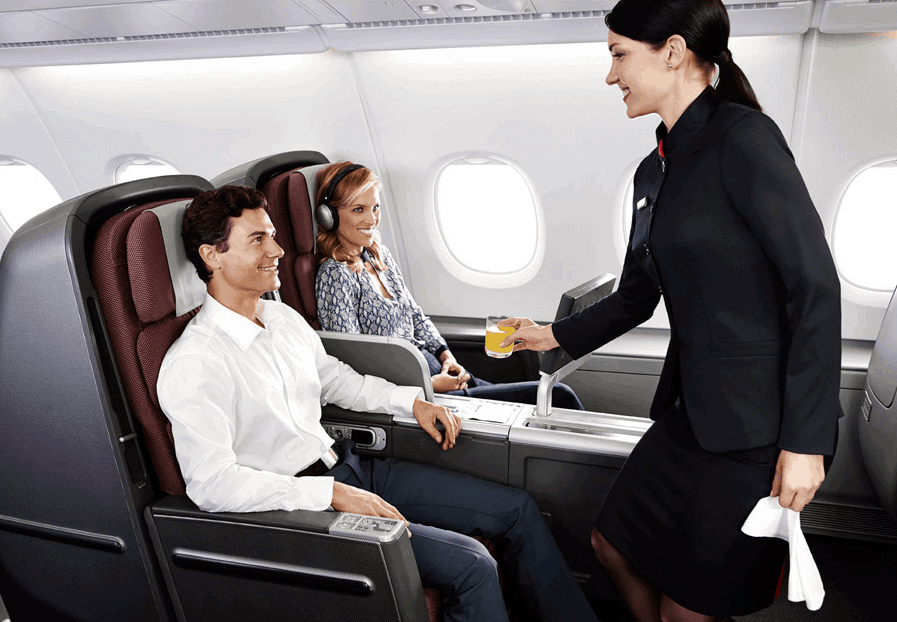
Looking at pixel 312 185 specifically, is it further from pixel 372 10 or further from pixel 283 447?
pixel 283 447

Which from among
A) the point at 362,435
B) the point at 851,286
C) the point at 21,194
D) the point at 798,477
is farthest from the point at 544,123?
the point at 21,194

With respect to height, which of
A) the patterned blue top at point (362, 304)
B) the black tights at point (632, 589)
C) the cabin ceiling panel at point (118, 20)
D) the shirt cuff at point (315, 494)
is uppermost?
the cabin ceiling panel at point (118, 20)

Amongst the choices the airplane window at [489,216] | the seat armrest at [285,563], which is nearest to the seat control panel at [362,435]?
the seat armrest at [285,563]

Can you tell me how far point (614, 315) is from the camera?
78.0 inches

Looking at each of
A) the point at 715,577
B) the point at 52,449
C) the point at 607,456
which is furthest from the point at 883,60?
the point at 52,449

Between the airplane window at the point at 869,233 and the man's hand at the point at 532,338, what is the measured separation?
194cm

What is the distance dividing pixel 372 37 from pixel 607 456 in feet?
6.73

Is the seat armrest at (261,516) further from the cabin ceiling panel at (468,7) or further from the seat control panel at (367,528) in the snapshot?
the cabin ceiling panel at (468,7)

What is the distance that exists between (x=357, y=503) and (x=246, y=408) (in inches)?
15.5

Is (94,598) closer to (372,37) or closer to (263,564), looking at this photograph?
(263,564)

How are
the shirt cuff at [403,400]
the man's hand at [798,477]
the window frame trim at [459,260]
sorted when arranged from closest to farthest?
the man's hand at [798,477], the shirt cuff at [403,400], the window frame trim at [459,260]

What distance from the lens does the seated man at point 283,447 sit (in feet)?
5.41

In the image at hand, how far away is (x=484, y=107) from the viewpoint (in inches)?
132

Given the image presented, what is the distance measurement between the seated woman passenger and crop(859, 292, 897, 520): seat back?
3.69ft
